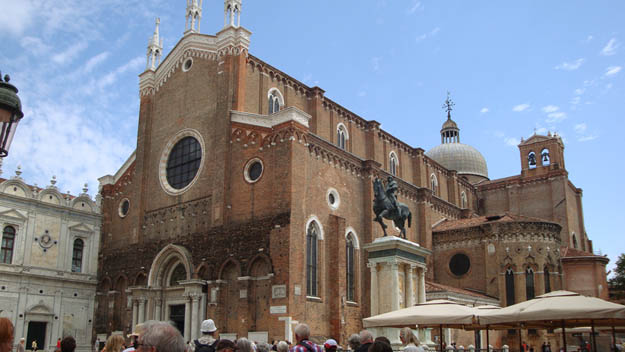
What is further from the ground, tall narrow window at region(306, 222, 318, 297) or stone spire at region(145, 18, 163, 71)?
stone spire at region(145, 18, 163, 71)

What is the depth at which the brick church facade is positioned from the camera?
23.7 meters

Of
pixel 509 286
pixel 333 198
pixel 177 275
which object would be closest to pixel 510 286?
pixel 509 286

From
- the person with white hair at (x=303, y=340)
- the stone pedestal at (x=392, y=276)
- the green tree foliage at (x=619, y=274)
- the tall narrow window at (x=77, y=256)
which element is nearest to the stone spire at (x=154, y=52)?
the tall narrow window at (x=77, y=256)

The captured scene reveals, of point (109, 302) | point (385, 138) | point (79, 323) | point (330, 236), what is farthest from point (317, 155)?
point (79, 323)

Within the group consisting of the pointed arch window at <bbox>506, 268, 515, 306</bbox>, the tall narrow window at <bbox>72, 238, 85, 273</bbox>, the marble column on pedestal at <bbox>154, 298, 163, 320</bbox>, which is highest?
the tall narrow window at <bbox>72, 238, 85, 273</bbox>

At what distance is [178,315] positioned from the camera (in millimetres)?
26172

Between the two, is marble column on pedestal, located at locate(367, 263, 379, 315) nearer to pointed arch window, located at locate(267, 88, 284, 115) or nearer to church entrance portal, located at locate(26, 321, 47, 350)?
pointed arch window, located at locate(267, 88, 284, 115)

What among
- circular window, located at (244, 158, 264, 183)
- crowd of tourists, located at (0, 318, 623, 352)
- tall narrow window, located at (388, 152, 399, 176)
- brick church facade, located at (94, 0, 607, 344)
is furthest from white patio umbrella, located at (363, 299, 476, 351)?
tall narrow window, located at (388, 152, 399, 176)

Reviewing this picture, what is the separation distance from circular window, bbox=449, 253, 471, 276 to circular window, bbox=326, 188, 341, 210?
1199 centimetres

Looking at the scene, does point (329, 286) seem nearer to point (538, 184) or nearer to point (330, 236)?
point (330, 236)

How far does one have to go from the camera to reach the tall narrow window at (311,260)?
24.0 metres

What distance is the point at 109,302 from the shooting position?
29.3 metres

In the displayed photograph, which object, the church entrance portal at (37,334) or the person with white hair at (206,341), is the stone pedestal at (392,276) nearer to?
the person with white hair at (206,341)

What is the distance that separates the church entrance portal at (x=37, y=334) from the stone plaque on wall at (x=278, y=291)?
12662 millimetres
